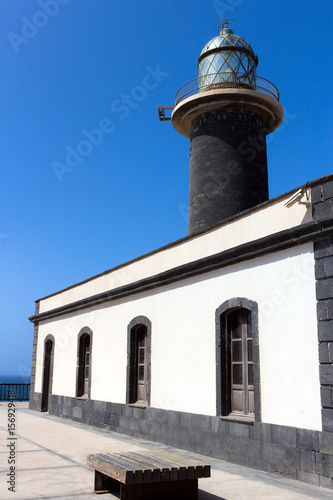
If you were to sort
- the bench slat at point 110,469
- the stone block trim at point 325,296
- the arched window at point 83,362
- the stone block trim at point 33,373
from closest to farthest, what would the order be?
the bench slat at point 110,469 → the stone block trim at point 325,296 → the arched window at point 83,362 → the stone block trim at point 33,373

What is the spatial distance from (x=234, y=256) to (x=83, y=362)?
290 inches

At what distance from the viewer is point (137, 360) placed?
11031 mm

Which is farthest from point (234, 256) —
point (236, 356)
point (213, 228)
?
point (236, 356)

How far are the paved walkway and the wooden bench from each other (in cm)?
32

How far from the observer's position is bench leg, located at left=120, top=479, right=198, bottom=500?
4879 mm

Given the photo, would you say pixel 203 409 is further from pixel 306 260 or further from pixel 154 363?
pixel 306 260

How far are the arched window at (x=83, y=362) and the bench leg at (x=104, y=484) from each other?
8031 mm

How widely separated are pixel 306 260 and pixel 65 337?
33.3 feet

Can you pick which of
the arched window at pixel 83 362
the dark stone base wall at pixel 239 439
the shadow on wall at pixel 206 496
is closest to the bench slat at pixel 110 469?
the shadow on wall at pixel 206 496

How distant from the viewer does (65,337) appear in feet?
49.9

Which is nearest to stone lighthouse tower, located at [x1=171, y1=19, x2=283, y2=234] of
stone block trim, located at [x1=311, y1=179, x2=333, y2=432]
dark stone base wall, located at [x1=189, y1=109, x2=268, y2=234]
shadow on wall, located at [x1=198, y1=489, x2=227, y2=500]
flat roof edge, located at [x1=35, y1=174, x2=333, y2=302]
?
dark stone base wall, located at [x1=189, y1=109, x2=268, y2=234]

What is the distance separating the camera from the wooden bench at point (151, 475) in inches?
183

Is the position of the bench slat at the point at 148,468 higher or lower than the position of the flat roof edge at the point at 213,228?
lower

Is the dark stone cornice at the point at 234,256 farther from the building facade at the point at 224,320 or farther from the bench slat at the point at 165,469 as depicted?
the bench slat at the point at 165,469
